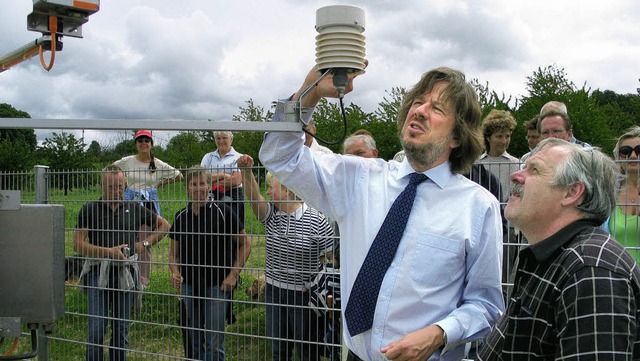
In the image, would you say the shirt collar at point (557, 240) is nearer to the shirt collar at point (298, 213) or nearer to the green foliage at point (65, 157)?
the shirt collar at point (298, 213)

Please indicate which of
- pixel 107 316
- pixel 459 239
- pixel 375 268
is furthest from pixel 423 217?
pixel 107 316

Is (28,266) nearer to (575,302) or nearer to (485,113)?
(575,302)

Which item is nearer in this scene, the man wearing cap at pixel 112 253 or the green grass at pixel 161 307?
the green grass at pixel 161 307

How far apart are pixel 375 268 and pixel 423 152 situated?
0.46m

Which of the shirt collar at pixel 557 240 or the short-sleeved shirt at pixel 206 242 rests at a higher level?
the shirt collar at pixel 557 240

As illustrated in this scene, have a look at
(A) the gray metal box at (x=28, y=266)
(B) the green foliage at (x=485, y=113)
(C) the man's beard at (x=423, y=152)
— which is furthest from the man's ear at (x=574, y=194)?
(B) the green foliage at (x=485, y=113)

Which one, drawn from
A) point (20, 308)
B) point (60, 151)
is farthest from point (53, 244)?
point (60, 151)

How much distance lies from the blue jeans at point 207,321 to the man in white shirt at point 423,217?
189cm

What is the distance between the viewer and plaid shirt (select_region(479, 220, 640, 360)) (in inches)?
57.0

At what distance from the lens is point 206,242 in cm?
384

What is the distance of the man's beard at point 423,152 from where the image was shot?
213 centimetres

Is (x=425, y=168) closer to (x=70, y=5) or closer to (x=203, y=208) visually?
(x=70, y=5)

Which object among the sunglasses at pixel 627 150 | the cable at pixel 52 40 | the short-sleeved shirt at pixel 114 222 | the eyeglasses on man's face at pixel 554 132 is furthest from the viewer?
the eyeglasses on man's face at pixel 554 132

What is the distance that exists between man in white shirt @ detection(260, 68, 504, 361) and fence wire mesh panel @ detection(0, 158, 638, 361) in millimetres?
1131
